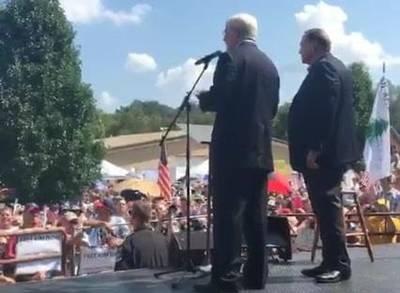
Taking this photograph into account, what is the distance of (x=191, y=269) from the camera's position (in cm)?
551

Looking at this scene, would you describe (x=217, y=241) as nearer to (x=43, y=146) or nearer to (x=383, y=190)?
(x=383, y=190)

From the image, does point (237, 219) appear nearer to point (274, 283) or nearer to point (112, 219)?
point (274, 283)

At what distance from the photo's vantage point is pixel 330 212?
16.4 ft

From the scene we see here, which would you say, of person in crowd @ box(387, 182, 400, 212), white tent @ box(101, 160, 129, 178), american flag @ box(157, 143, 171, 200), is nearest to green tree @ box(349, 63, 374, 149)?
white tent @ box(101, 160, 129, 178)

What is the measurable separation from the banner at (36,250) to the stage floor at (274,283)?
7.70 feet

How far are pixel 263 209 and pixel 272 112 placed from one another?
570 millimetres

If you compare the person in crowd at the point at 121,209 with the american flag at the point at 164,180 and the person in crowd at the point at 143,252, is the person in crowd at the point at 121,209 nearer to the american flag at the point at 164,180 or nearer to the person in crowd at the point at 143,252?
the american flag at the point at 164,180

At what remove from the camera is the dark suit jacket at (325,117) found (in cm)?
477

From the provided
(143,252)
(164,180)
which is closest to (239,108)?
(143,252)

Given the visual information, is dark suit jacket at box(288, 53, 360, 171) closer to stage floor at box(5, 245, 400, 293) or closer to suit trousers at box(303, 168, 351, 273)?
suit trousers at box(303, 168, 351, 273)

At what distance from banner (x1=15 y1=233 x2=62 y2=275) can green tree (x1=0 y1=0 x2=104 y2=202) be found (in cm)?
1649

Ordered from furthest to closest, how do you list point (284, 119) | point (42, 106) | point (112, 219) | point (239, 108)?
point (42, 106) < point (284, 119) < point (112, 219) < point (239, 108)

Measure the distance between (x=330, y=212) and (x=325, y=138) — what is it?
50cm

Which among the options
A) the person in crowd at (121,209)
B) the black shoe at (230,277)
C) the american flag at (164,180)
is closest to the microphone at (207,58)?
the black shoe at (230,277)
